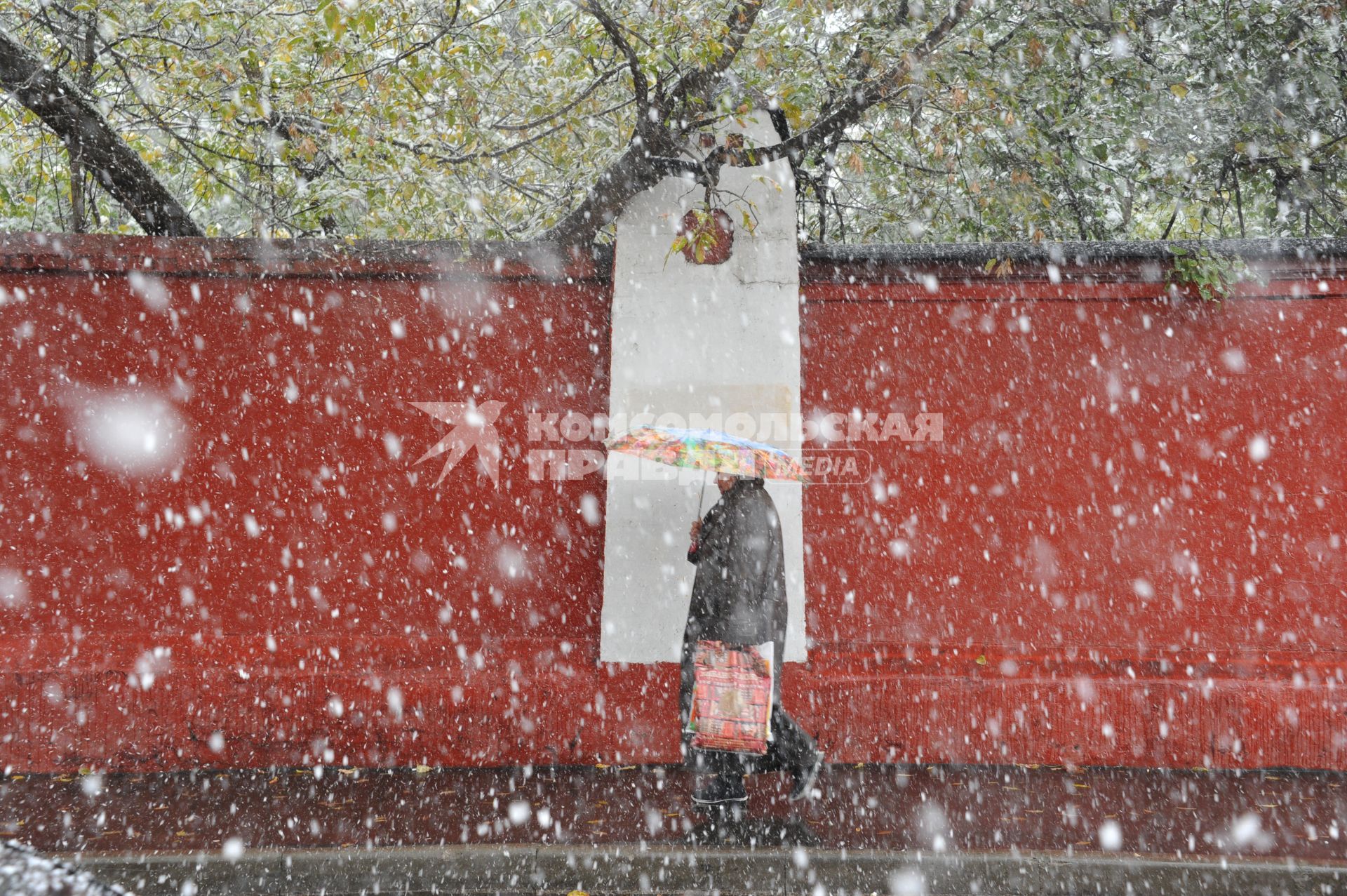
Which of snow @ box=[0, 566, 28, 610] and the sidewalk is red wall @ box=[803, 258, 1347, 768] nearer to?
the sidewalk

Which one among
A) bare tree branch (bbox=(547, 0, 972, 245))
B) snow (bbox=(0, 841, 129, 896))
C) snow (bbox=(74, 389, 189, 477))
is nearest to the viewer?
snow (bbox=(0, 841, 129, 896))

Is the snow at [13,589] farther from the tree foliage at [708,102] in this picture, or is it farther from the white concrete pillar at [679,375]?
the white concrete pillar at [679,375]

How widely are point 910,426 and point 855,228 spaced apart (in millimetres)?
3957

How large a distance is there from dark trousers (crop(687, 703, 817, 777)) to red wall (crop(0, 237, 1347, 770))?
2.81ft

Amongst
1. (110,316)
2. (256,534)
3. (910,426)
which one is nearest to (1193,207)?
(910,426)

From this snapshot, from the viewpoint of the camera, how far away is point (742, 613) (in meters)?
4.45

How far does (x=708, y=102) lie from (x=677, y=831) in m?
4.32

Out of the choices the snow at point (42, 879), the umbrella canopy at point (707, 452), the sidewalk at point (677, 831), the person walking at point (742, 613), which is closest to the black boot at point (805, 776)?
the person walking at point (742, 613)

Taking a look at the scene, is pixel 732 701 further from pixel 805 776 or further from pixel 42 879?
pixel 42 879

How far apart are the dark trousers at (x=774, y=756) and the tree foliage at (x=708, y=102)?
3279 mm

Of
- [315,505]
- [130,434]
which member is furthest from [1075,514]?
[130,434]

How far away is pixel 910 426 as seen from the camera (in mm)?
5805

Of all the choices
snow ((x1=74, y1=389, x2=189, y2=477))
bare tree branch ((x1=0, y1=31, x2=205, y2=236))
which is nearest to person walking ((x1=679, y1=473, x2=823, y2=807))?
snow ((x1=74, y1=389, x2=189, y2=477))

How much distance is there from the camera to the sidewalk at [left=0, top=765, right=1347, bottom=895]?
3.89 m
